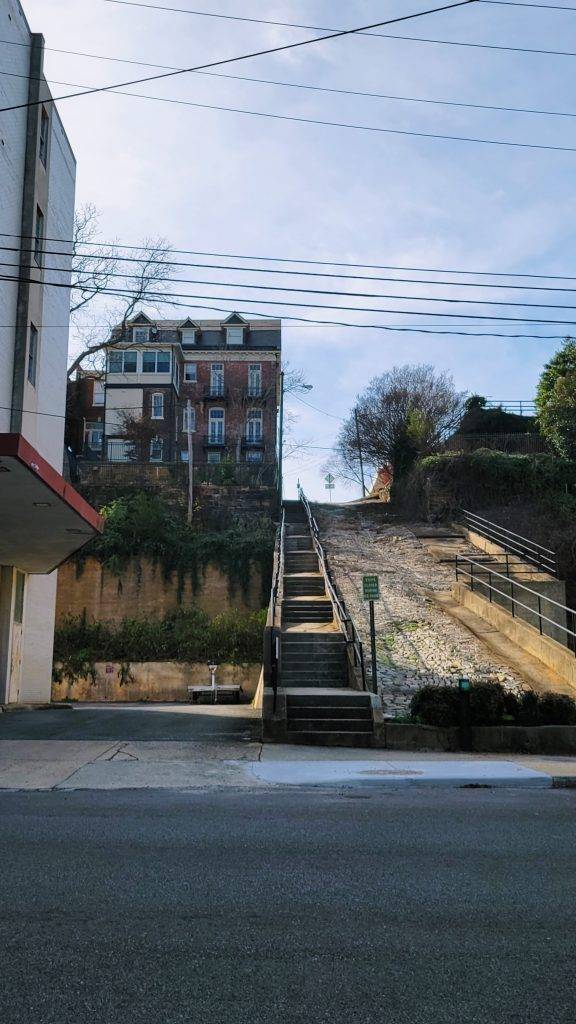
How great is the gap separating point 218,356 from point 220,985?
64.9 metres

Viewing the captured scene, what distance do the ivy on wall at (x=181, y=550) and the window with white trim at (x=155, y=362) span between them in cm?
2700

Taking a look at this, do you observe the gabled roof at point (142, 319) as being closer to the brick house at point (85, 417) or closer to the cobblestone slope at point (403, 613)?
the brick house at point (85, 417)

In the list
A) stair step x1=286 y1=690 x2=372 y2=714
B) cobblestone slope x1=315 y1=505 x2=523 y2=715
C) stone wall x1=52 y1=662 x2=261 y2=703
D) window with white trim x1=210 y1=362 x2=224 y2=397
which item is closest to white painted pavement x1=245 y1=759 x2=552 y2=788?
stair step x1=286 y1=690 x2=372 y2=714

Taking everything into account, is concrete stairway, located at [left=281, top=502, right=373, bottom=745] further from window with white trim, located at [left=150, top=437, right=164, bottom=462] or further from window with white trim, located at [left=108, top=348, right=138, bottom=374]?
window with white trim, located at [left=108, top=348, right=138, bottom=374]

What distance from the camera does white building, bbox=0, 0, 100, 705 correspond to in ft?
67.8

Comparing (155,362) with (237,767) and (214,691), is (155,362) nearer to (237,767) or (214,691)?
(214,691)

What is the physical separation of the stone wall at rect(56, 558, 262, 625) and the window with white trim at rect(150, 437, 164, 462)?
2300 cm

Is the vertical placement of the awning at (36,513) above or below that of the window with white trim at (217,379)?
below

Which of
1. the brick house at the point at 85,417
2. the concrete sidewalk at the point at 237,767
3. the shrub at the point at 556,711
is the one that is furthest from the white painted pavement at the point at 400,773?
the brick house at the point at 85,417

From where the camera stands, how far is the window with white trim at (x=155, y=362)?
201ft

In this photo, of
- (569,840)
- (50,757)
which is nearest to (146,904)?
(569,840)

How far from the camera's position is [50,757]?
12555 millimetres

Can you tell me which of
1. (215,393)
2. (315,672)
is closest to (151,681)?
(315,672)

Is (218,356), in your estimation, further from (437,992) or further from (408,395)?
(437,992)
